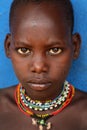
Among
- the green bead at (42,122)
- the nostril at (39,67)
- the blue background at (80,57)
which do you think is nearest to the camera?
the nostril at (39,67)

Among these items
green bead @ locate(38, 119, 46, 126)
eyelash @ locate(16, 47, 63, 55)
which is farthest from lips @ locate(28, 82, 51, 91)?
green bead @ locate(38, 119, 46, 126)

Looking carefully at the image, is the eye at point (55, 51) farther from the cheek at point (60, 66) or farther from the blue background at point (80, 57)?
A: the blue background at point (80, 57)

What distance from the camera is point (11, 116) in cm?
182

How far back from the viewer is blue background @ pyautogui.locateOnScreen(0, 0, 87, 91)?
180 centimetres

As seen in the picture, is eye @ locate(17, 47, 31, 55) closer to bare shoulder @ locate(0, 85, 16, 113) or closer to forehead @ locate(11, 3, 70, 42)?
forehead @ locate(11, 3, 70, 42)

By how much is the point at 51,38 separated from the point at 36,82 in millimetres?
179

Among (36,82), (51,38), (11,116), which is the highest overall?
(51,38)

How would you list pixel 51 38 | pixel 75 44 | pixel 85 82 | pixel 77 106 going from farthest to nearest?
1. pixel 85 82
2. pixel 77 106
3. pixel 75 44
4. pixel 51 38

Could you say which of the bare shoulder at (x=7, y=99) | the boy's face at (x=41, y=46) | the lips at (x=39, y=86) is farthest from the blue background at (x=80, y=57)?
the lips at (x=39, y=86)

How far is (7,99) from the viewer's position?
184 centimetres

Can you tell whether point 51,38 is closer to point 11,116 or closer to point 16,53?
point 16,53

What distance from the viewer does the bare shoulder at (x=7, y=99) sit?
1828 mm

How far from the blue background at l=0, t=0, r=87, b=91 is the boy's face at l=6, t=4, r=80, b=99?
11.3 inches

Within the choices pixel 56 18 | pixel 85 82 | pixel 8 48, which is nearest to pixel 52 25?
pixel 56 18
